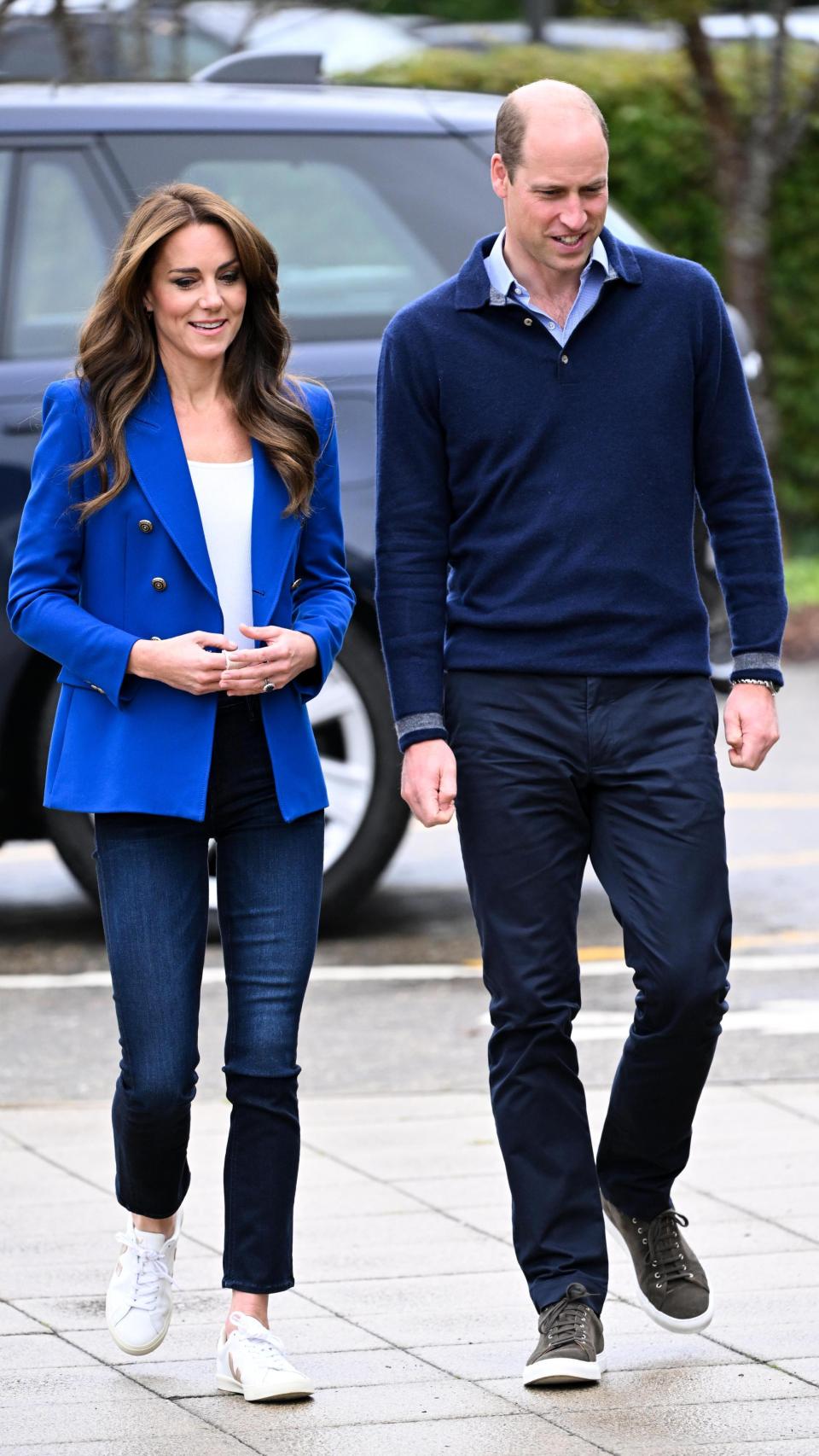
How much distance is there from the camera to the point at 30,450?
22.7 ft

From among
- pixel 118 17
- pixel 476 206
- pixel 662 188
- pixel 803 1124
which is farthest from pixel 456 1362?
pixel 662 188

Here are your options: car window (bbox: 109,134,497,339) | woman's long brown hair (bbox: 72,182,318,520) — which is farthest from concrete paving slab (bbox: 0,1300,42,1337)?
car window (bbox: 109,134,497,339)

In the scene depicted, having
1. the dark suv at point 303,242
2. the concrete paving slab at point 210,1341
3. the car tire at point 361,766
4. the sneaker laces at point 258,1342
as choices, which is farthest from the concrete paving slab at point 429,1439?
the dark suv at point 303,242

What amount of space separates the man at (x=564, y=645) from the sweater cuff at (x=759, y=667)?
59 millimetres

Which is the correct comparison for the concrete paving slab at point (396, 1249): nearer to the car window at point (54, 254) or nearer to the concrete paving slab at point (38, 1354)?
the concrete paving slab at point (38, 1354)

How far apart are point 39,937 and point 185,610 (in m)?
3.77

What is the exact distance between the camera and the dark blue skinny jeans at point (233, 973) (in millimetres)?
4004

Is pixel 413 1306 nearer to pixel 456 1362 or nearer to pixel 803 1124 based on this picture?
pixel 456 1362

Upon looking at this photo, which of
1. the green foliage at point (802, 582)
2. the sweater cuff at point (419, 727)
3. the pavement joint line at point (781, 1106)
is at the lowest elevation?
the green foliage at point (802, 582)

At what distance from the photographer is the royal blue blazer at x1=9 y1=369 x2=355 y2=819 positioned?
3.95 metres

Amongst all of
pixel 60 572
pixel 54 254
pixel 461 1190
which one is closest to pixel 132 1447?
pixel 60 572

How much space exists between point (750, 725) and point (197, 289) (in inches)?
43.2

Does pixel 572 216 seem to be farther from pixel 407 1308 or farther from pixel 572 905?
pixel 407 1308

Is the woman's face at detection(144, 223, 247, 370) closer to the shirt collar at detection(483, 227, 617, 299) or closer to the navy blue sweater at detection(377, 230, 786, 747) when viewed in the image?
the navy blue sweater at detection(377, 230, 786, 747)
